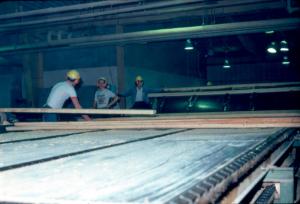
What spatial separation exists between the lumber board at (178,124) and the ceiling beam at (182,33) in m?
3.24

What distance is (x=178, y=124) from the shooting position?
454 cm

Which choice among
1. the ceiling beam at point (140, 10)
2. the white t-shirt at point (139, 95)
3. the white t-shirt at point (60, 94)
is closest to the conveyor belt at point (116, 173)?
the white t-shirt at point (60, 94)

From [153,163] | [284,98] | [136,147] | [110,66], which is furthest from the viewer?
[110,66]

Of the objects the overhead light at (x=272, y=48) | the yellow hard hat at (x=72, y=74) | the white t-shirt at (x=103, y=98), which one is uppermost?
the overhead light at (x=272, y=48)

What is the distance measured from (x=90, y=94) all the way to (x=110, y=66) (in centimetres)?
113

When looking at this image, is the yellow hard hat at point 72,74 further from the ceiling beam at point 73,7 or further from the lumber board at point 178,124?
the lumber board at point 178,124

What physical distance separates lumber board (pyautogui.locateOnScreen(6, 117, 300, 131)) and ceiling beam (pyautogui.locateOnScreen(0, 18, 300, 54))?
324 cm

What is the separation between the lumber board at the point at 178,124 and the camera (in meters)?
4.11

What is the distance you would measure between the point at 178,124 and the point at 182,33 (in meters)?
3.65

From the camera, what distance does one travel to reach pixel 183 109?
25.6 ft

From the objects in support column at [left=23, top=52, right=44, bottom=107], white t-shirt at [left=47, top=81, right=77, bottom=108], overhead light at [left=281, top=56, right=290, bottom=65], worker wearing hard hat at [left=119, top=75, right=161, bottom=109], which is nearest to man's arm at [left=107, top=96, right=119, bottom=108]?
worker wearing hard hat at [left=119, top=75, right=161, bottom=109]

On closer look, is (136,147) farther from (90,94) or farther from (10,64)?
(10,64)

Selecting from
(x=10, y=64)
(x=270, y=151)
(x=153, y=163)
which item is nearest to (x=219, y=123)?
(x=270, y=151)

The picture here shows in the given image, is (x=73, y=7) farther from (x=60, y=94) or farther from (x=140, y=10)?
(x=60, y=94)
